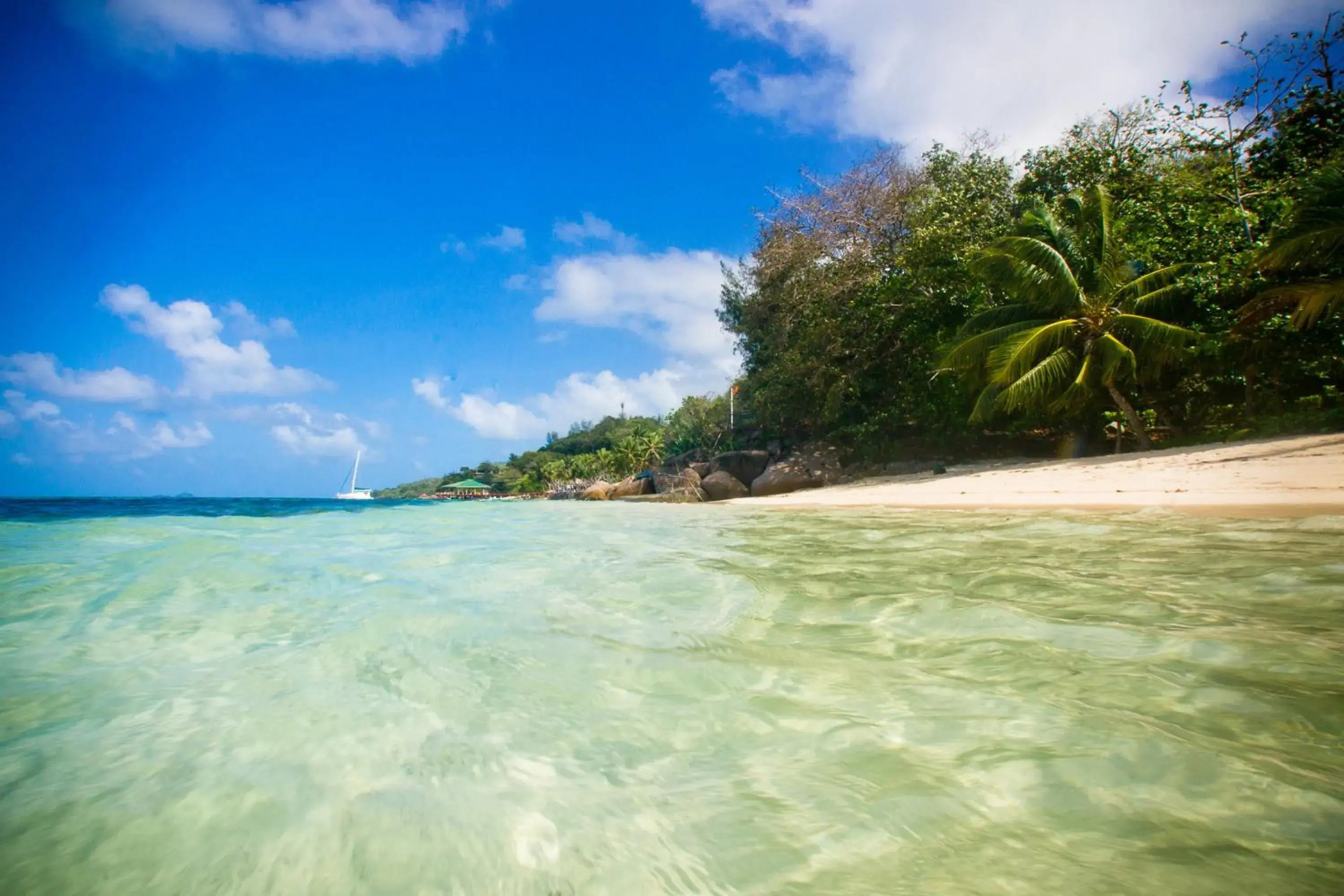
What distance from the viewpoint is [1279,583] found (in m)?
2.71

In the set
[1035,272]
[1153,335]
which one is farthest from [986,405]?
[1153,335]

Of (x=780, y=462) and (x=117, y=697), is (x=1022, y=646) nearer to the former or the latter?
(x=117, y=697)

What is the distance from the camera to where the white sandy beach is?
6.04 metres

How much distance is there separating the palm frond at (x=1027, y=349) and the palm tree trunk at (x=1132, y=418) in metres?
1.38

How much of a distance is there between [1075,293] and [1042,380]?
6.83 ft

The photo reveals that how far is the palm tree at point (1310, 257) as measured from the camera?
8836mm

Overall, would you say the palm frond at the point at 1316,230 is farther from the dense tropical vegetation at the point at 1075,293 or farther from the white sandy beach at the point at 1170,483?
the white sandy beach at the point at 1170,483

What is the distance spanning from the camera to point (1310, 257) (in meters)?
9.37

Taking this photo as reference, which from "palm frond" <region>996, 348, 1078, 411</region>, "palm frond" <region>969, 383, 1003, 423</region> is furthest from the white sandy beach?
"palm frond" <region>996, 348, 1078, 411</region>

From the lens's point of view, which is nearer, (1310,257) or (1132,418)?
(1310,257)

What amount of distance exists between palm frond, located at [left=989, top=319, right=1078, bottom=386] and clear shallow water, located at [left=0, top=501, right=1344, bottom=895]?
939cm

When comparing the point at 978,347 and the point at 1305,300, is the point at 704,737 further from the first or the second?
the point at 978,347

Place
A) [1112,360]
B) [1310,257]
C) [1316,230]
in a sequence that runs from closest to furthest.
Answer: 1. [1316,230]
2. [1310,257]
3. [1112,360]

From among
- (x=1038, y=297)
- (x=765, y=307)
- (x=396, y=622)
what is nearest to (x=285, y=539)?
(x=396, y=622)
